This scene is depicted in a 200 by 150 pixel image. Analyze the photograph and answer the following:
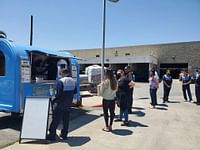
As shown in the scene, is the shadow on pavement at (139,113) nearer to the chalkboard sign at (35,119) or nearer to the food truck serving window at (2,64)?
the chalkboard sign at (35,119)

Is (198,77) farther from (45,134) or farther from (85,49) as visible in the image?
(85,49)

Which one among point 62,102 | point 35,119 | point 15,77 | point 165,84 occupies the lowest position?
point 35,119

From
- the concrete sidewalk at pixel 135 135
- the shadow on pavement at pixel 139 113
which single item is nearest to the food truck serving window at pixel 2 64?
the concrete sidewalk at pixel 135 135

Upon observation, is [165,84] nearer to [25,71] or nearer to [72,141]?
[25,71]

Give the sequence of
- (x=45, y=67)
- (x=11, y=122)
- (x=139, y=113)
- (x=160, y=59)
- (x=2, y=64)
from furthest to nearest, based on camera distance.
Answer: (x=160, y=59), (x=139, y=113), (x=45, y=67), (x=11, y=122), (x=2, y=64)

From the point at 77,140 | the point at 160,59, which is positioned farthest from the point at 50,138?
the point at 160,59

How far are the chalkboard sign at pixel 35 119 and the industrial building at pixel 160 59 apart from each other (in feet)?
136

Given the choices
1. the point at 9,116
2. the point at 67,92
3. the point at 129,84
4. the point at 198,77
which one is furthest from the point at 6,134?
the point at 198,77

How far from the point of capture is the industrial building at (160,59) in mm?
49719

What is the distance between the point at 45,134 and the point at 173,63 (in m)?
49.0

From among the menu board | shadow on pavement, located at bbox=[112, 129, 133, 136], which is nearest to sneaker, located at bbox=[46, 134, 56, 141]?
shadow on pavement, located at bbox=[112, 129, 133, 136]

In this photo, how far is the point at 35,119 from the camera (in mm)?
6715

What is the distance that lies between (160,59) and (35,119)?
4972cm

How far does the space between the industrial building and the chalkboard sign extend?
41.5m
